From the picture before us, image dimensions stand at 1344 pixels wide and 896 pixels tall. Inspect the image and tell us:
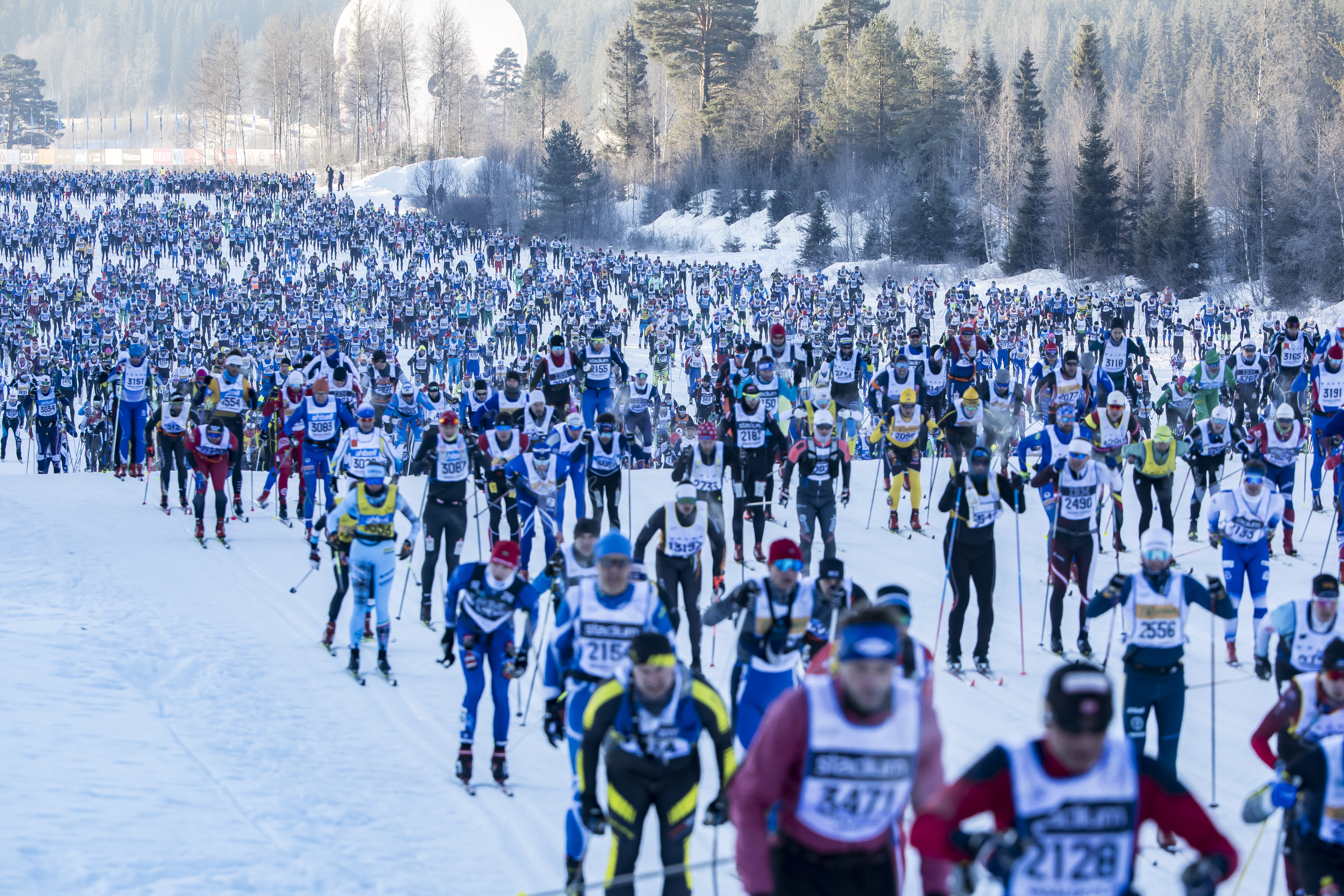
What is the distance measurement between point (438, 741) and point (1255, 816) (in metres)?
5.42

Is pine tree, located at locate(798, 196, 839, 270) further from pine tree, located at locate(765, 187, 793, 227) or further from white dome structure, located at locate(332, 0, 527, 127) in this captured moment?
white dome structure, located at locate(332, 0, 527, 127)

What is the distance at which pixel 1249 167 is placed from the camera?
169 ft

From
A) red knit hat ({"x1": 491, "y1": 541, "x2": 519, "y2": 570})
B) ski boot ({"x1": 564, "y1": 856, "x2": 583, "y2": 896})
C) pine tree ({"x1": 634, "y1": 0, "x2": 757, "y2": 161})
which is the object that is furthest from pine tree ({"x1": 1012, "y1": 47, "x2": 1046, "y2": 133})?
ski boot ({"x1": 564, "y1": 856, "x2": 583, "y2": 896})

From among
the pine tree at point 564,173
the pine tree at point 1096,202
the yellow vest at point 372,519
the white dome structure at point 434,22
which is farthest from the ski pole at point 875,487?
the white dome structure at point 434,22

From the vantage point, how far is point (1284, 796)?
4992 millimetres

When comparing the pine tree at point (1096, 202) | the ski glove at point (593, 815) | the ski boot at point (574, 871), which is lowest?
the ski boot at point (574, 871)

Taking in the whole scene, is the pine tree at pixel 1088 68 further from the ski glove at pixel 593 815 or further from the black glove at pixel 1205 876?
the black glove at pixel 1205 876

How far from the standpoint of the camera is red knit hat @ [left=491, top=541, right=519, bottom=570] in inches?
293

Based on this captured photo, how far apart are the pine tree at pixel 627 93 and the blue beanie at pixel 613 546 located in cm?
7732

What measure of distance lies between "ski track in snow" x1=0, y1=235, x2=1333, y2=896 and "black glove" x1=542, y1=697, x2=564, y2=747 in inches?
31.9

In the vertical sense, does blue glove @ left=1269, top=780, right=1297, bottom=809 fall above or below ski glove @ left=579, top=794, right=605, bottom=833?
above

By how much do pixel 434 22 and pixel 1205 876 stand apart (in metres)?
117

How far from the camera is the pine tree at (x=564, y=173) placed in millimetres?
68312

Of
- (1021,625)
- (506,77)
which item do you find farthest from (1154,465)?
(506,77)
